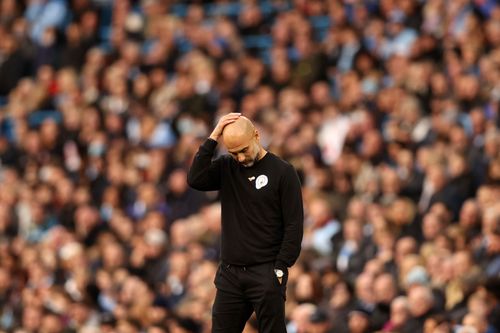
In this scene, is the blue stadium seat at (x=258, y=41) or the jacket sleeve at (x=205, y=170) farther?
the blue stadium seat at (x=258, y=41)

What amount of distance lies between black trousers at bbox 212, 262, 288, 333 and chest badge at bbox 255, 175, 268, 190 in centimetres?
47

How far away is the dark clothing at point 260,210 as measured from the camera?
736cm

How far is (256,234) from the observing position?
7402mm

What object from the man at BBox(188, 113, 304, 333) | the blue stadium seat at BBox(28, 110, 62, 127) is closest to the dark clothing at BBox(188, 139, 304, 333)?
the man at BBox(188, 113, 304, 333)

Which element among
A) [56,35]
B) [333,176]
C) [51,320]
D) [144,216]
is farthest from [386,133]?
[56,35]

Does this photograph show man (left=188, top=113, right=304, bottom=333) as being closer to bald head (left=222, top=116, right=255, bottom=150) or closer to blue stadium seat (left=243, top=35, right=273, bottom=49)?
bald head (left=222, top=116, right=255, bottom=150)

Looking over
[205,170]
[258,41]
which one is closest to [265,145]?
[258,41]

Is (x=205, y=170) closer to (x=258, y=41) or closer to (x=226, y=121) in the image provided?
(x=226, y=121)

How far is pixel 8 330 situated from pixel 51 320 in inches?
36.3

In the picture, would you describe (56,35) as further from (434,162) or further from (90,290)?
(434,162)

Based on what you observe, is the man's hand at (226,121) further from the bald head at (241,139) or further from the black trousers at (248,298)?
the black trousers at (248,298)

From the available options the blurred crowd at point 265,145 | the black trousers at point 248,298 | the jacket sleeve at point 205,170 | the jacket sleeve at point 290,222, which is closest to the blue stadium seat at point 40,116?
the blurred crowd at point 265,145

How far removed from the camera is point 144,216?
14547 millimetres

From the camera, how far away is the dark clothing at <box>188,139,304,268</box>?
7.36 metres
